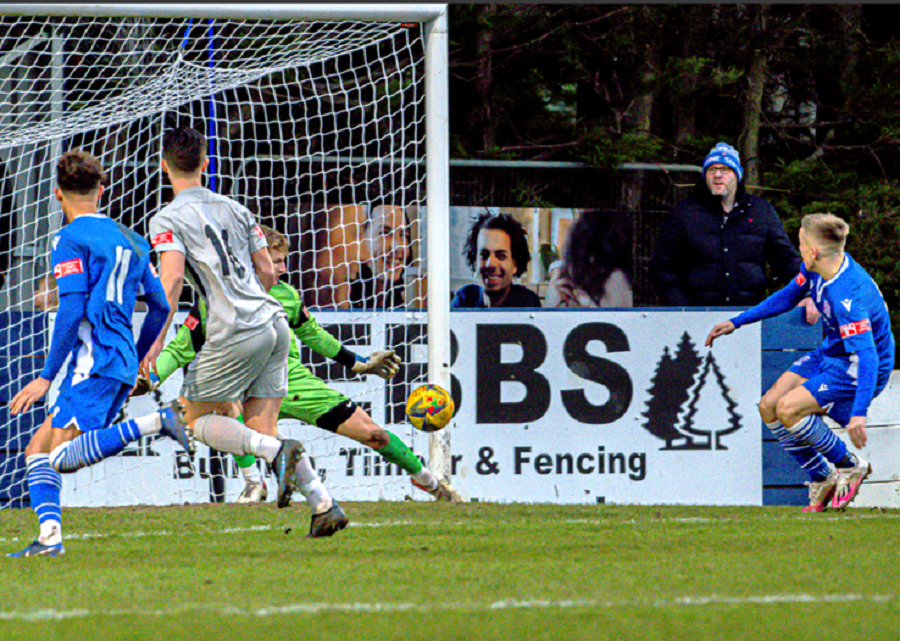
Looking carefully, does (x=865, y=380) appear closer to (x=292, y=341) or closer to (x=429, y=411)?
(x=429, y=411)

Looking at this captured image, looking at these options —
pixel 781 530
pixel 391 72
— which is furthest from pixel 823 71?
pixel 781 530

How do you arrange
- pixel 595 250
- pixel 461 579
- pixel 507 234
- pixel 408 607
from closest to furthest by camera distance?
pixel 408 607 → pixel 461 579 → pixel 507 234 → pixel 595 250

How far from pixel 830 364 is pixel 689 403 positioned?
1.39 m

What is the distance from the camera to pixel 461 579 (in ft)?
15.0

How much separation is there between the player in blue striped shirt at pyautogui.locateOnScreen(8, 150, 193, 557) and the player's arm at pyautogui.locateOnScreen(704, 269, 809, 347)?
3.81 metres

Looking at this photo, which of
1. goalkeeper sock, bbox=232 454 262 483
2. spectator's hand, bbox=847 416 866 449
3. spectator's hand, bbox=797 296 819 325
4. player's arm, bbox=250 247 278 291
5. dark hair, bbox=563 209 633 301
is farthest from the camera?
dark hair, bbox=563 209 633 301

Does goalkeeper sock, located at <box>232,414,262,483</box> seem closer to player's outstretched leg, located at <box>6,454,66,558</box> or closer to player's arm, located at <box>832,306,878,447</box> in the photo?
player's outstretched leg, located at <box>6,454,66,558</box>

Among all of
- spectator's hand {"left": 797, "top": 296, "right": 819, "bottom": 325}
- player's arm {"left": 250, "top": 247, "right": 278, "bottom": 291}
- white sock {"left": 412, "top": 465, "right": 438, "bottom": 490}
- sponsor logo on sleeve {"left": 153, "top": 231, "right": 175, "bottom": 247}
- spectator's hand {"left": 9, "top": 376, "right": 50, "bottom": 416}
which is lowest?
white sock {"left": 412, "top": 465, "right": 438, "bottom": 490}

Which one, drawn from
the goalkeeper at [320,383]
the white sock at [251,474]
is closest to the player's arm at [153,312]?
the goalkeeper at [320,383]

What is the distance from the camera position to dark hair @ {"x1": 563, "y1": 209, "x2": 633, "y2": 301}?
10328 millimetres

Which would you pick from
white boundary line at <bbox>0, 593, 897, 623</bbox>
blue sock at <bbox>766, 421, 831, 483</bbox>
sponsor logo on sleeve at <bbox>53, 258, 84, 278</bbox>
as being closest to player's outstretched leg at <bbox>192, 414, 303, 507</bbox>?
sponsor logo on sleeve at <bbox>53, 258, 84, 278</bbox>

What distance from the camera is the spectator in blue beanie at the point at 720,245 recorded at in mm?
9305

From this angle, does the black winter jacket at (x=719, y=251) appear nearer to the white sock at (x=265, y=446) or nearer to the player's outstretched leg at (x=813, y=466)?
the player's outstretched leg at (x=813, y=466)

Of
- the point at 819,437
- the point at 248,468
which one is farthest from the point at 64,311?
the point at 819,437
